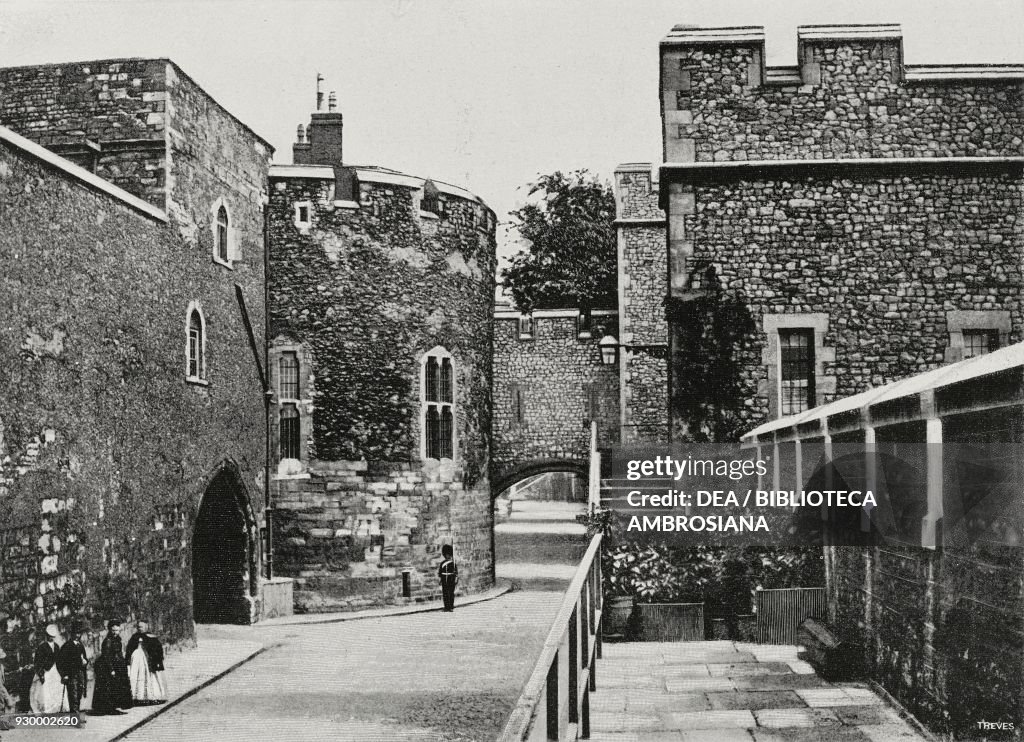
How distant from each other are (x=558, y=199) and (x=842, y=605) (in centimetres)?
2832

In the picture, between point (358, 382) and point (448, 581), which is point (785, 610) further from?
point (358, 382)

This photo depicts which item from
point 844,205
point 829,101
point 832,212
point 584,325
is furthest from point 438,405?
point 584,325

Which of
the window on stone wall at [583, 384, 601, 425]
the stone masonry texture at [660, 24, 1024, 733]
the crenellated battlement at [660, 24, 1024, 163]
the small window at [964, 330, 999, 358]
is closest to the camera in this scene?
the small window at [964, 330, 999, 358]

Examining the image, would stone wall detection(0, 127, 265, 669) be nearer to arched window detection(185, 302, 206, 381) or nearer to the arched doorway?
arched window detection(185, 302, 206, 381)

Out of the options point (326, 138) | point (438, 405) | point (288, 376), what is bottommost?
point (438, 405)

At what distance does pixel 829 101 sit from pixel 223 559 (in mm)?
10162

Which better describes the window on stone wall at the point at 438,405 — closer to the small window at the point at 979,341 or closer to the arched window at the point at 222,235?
the arched window at the point at 222,235

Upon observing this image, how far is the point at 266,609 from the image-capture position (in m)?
16.9

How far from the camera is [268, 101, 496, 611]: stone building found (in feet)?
59.2

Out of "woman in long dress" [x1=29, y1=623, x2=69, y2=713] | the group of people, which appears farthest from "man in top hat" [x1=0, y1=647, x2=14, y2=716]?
"woman in long dress" [x1=29, y1=623, x2=69, y2=713]

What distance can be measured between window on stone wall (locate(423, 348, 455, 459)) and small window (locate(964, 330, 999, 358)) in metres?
8.51

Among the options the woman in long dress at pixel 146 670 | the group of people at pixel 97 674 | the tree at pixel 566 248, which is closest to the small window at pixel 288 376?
the group of people at pixel 97 674

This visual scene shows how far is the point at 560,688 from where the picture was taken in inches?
188

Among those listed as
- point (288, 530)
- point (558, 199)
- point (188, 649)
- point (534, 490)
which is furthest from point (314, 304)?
point (534, 490)
